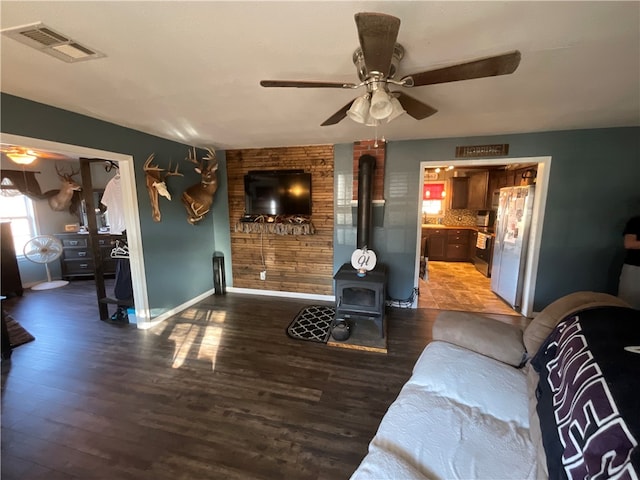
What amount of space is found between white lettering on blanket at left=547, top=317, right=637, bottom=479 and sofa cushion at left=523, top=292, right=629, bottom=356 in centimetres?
35

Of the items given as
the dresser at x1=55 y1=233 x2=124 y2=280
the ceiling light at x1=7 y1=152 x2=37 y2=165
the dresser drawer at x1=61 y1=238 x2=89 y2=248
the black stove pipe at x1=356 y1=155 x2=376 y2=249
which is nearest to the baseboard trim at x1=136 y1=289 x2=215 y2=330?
the dresser at x1=55 y1=233 x2=124 y2=280

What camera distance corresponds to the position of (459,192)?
6031mm

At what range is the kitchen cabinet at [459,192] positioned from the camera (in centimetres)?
599

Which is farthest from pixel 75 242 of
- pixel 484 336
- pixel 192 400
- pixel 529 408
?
pixel 529 408

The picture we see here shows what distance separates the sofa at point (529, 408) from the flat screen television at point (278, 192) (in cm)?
274

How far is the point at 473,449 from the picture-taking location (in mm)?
1100

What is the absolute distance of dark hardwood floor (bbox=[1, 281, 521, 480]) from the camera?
1.57 m

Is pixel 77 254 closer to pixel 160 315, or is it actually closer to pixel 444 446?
pixel 160 315

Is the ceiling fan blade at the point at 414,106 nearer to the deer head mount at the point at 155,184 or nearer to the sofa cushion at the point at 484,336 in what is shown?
the sofa cushion at the point at 484,336

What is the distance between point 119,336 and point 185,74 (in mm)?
2896

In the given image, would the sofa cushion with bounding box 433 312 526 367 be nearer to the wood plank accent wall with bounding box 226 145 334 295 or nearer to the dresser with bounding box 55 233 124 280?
the wood plank accent wall with bounding box 226 145 334 295

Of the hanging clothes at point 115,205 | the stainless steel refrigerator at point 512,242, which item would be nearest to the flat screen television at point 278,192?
the hanging clothes at point 115,205

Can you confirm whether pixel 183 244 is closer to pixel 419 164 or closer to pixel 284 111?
pixel 284 111

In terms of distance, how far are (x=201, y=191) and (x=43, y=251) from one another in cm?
318
